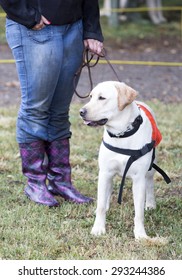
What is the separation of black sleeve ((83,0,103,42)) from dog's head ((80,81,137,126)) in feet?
2.27

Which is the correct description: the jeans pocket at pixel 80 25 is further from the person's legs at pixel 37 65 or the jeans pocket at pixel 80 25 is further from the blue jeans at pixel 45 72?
the person's legs at pixel 37 65

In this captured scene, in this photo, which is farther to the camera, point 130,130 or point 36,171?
point 36,171

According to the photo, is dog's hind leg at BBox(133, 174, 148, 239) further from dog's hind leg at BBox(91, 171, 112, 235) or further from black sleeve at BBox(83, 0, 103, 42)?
black sleeve at BBox(83, 0, 103, 42)

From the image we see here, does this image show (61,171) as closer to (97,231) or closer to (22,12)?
(97,231)

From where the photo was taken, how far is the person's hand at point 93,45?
4.68 meters

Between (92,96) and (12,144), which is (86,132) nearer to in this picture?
(12,144)

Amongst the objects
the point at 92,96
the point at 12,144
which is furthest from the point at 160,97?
the point at 92,96

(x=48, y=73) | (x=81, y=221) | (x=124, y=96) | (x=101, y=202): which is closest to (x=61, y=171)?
(x=81, y=221)

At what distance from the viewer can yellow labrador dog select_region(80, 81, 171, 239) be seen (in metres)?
4.05

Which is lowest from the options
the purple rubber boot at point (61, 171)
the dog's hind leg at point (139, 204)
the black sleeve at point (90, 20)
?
the purple rubber boot at point (61, 171)

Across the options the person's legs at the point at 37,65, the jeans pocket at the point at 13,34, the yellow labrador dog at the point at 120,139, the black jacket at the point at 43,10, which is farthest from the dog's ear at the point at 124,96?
the jeans pocket at the point at 13,34

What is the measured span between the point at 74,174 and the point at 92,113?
5.36 ft

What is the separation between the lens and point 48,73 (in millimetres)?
4426

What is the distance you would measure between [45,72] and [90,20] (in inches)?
21.0
